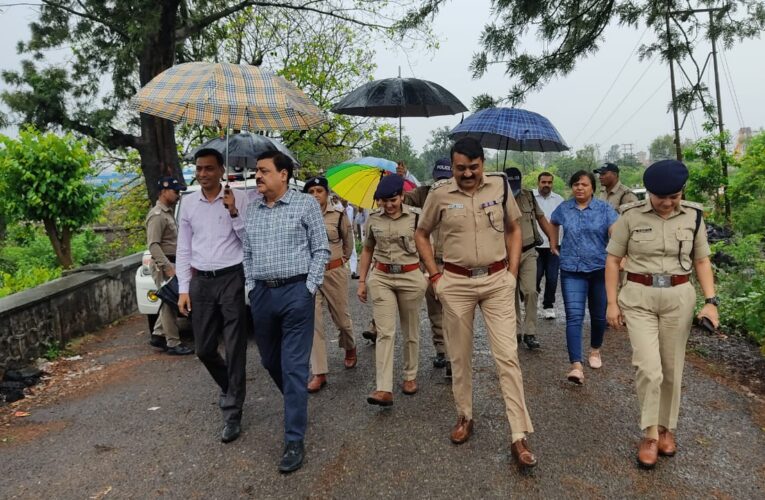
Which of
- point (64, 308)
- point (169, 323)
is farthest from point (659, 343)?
point (64, 308)

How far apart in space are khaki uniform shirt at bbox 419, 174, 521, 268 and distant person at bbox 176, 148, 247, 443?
148 cm

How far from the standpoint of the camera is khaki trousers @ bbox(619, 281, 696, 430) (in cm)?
328

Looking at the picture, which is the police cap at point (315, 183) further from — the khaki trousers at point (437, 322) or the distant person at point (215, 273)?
the khaki trousers at point (437, 322)

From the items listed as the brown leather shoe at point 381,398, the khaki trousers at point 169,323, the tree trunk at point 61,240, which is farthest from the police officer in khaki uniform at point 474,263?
the tree trunk at point 61,240

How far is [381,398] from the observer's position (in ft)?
13.5

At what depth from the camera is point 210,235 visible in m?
3.80

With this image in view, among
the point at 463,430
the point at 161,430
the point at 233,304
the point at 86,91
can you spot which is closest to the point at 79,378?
the point at 161,430

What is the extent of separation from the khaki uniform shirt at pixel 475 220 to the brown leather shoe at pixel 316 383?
182 centimetres

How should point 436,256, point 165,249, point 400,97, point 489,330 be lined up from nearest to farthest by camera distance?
point 489,330, point 436,256, point 400,97, point 165,249

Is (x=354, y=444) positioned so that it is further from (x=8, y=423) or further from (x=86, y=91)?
(x=86, y=91)

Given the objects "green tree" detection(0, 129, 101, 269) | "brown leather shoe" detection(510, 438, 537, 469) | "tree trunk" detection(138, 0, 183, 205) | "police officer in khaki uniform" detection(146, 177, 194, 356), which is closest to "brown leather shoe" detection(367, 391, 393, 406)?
"brown leather shoe" detection(510, 438, 537, 469)

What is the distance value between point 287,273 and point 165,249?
9.97 ft

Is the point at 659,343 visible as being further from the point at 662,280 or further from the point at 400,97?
the point at 400,97

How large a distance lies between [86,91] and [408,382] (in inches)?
371
